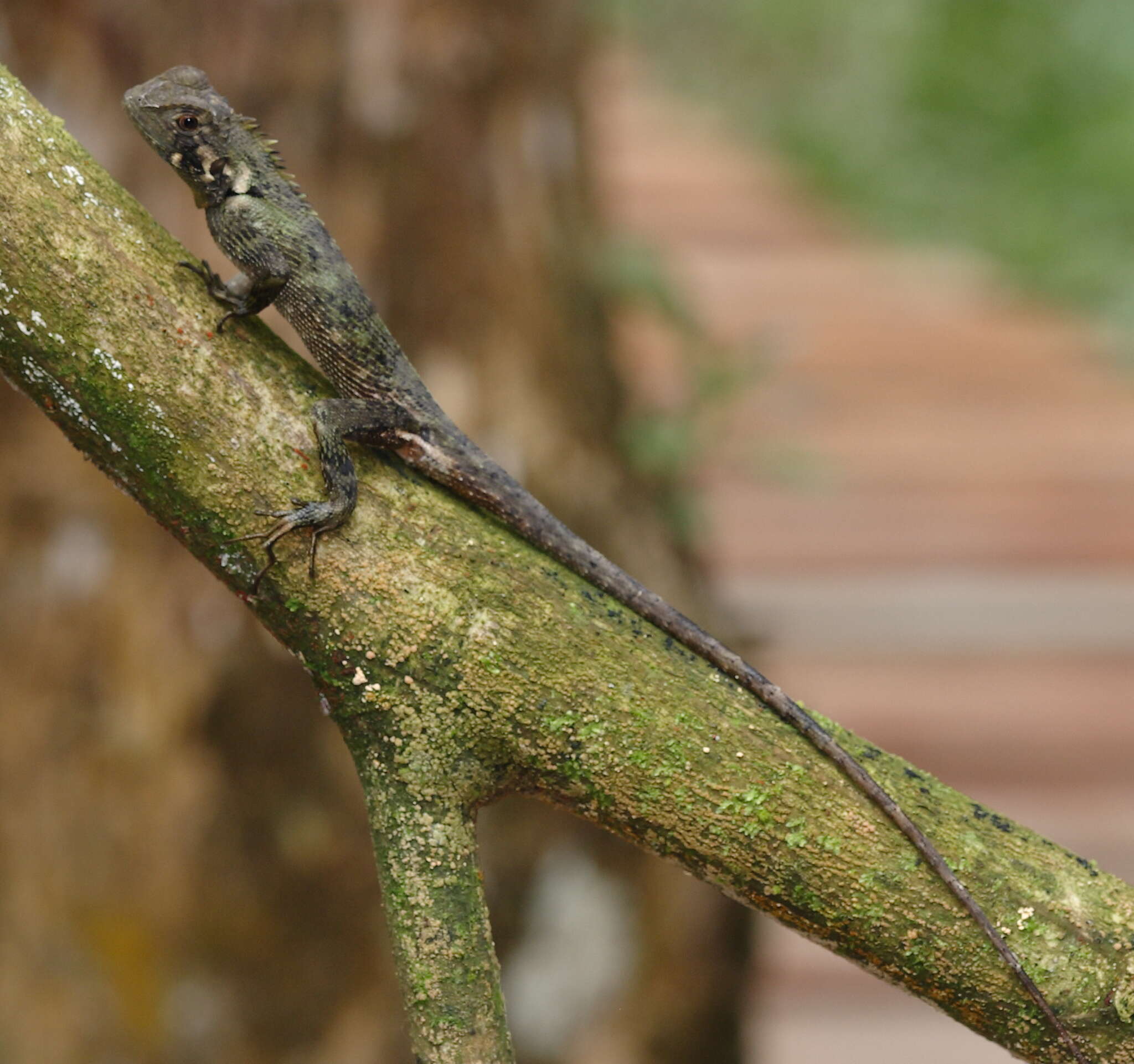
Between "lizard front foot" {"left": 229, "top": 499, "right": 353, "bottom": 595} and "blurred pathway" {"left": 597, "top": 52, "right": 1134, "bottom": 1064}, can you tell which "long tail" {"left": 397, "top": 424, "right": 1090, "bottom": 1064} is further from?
"blurred pathway" {"left": 597, "top": 52, "right": 1134, "bottom": 1064}

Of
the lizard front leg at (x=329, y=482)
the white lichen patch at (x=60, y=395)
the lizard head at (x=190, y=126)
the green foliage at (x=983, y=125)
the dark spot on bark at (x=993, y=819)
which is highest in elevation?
the green foliage at (x=983, y=125)

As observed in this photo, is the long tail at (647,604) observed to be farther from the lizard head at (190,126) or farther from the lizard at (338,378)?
the lizard head at (190,126)

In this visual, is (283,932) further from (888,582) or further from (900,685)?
(888,582)

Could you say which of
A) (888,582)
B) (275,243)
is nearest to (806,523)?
(888,582)

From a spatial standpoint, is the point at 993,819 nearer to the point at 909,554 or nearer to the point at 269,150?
the point at 269,150

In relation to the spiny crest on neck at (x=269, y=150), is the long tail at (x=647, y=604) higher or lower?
lower

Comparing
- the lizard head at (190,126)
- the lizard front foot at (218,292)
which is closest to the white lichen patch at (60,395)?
the lizard front foot at (218,292)

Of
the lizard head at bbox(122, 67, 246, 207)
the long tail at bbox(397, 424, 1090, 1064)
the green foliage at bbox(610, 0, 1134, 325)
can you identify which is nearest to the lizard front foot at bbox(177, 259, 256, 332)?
the long tail at bbox(397, 424, 1090, 1064)
